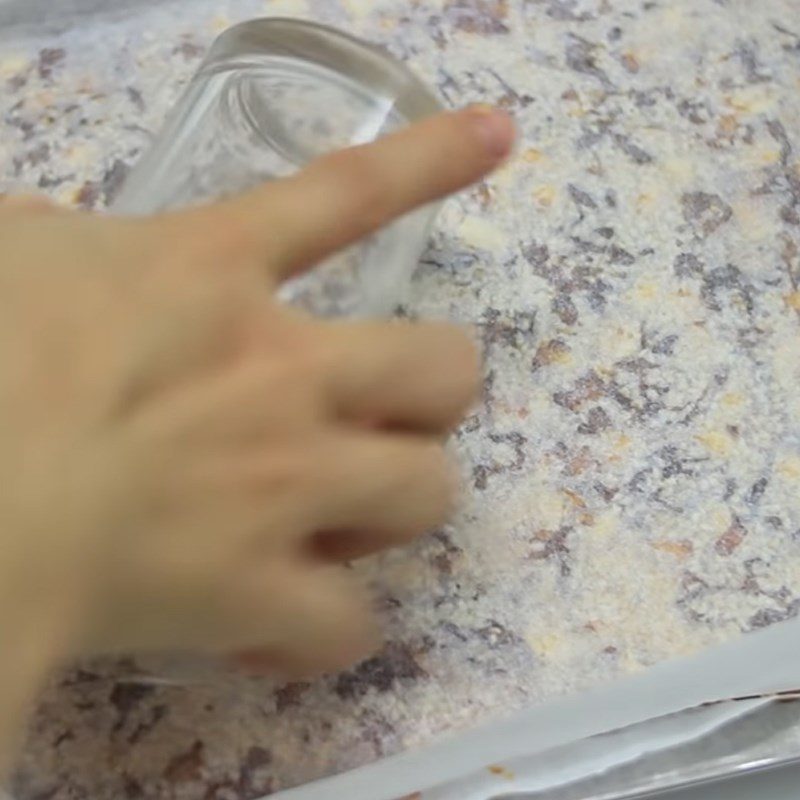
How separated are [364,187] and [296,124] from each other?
0.43 ft

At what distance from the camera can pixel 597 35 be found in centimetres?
53

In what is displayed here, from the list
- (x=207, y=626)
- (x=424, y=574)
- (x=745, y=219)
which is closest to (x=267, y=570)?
(x=207, y=626)

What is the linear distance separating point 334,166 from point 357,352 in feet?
0.18

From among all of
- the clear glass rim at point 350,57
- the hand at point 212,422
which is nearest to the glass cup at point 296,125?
the clear glass rim at point 350,57

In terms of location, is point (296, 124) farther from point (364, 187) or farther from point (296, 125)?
point (364, 187)

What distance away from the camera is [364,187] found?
32 cm

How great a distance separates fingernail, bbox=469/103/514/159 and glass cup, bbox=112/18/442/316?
0.09 meters

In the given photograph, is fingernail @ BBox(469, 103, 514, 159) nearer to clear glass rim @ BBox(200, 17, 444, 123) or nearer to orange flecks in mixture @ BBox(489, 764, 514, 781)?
clear glass rim @ BBox(200, 17, 444, 123)

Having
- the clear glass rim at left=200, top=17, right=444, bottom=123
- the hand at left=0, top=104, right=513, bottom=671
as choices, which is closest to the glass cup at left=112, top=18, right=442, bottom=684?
the clear glass rim at left=200, top=17, right=444, bottom=123

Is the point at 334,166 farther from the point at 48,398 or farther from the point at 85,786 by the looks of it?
the point at 85,786

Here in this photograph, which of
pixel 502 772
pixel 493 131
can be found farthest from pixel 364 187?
pixel 502 772

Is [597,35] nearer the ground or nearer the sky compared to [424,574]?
nearer the sky

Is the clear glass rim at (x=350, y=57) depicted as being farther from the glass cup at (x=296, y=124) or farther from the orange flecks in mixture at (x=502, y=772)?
the orange flecks in mixture at (x=502, y=772)

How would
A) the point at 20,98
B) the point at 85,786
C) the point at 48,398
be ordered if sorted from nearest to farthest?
1. the point at 48,398
2. the point at 85,786
3. the point at 20,98
